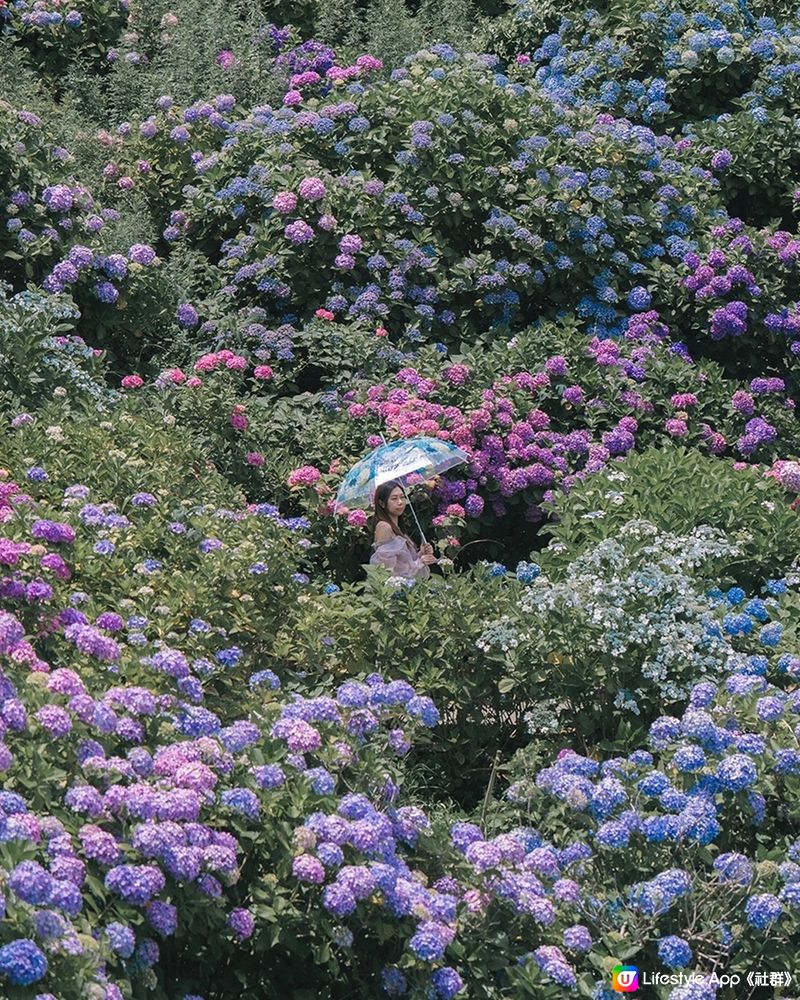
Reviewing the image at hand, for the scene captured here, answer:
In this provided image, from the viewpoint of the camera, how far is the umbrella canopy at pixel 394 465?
20.4ft

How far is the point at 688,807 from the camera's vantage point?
3.93 meters

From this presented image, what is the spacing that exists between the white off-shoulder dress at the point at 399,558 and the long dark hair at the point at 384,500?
63mm

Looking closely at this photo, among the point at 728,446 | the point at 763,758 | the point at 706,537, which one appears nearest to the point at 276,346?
the point at 728,446

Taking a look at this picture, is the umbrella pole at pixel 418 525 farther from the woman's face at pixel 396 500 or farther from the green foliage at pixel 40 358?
the green foliage at pixel 40 358

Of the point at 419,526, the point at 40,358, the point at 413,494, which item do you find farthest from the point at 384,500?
the point at 40,358

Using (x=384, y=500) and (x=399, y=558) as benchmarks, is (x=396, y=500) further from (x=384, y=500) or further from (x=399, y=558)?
(x=399, y=558)

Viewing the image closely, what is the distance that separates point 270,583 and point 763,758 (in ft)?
5.90

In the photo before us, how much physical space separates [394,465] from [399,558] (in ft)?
1.18

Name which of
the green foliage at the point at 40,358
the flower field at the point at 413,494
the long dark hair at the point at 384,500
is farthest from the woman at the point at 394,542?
the green foliage at the point at 40,358

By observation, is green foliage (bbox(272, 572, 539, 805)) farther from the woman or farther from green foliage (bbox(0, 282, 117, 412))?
green foliage (bbox(0, 282, 117, 412))

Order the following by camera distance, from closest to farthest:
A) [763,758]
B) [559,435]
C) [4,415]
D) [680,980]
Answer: [680,980]
[763,758]
[4,415]
[559,435]

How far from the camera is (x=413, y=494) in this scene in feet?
21.8

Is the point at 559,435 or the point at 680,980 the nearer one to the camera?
the point at 680,980

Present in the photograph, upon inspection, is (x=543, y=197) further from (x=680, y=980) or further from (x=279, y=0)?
(x=680, y=980)
